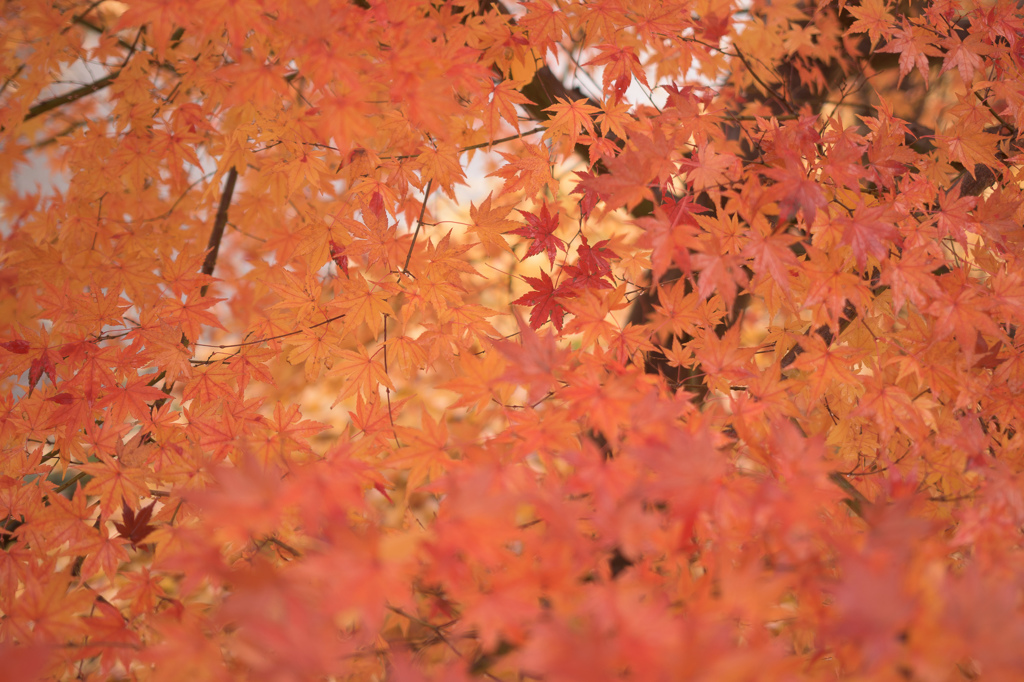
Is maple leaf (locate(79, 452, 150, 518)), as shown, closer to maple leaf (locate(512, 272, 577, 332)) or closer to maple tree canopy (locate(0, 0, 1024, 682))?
maple tree canopy (locate(0, 0, 1024, 682))

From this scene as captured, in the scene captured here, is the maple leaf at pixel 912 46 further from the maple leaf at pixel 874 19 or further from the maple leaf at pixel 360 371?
the maple leaf at pixel 360 371

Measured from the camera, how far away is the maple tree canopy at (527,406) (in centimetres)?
82

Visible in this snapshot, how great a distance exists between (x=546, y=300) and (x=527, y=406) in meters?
0.49

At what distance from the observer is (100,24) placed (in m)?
3.12

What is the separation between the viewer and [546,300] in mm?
1583

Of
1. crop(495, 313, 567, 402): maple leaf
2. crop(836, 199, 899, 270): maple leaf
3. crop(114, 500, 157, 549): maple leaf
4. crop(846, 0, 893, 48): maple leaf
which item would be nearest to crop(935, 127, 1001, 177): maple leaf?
crop(846, 0, 893, 48): maple leaf

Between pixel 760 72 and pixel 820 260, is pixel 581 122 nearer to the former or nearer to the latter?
pixel 820 260

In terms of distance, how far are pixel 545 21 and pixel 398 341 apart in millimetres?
1017

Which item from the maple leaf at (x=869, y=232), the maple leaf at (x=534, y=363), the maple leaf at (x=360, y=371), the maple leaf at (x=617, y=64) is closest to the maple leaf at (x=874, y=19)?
the maple leaf at (x=617, y=64)

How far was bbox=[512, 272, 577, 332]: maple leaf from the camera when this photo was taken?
1.54 m

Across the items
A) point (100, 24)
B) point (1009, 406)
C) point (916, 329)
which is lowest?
point (1009, 406)

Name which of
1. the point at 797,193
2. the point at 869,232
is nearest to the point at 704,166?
the point at 797,193

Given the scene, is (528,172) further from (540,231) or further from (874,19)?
Answer: (874,19)

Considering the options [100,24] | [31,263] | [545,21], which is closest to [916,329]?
[545,21]
